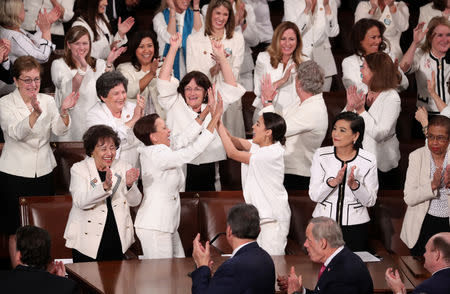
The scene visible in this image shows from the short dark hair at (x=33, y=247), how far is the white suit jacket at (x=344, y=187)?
2093 millimetres

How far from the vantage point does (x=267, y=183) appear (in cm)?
566

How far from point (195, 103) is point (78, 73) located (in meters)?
1.00

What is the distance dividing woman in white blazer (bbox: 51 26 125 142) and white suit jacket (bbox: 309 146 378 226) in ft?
7.07

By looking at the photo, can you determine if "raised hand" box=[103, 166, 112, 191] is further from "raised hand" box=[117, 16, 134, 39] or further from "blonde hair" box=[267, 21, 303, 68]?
"raised hand" box=[117, 16, 134, 39]

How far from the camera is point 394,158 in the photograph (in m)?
7.06

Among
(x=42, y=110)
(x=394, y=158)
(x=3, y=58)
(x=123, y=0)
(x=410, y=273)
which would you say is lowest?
(x=410, y=273)

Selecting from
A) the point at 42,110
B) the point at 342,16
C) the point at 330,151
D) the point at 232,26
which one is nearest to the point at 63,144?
the point at 42,110

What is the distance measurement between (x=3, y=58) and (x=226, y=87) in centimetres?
177

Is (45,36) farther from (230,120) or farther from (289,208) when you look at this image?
(289,208)

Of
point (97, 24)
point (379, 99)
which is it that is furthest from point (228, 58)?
point (379, 99)

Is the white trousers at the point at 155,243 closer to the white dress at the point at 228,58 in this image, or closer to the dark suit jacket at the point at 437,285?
the dark suit jacket at the point at 437,285

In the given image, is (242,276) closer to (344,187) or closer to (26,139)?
(344,187)

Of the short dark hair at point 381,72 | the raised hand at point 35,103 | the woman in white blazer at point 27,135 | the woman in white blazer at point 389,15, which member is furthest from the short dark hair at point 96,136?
the woman in white blazer at point 389,15

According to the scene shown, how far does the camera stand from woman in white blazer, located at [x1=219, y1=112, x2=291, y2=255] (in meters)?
5.61
